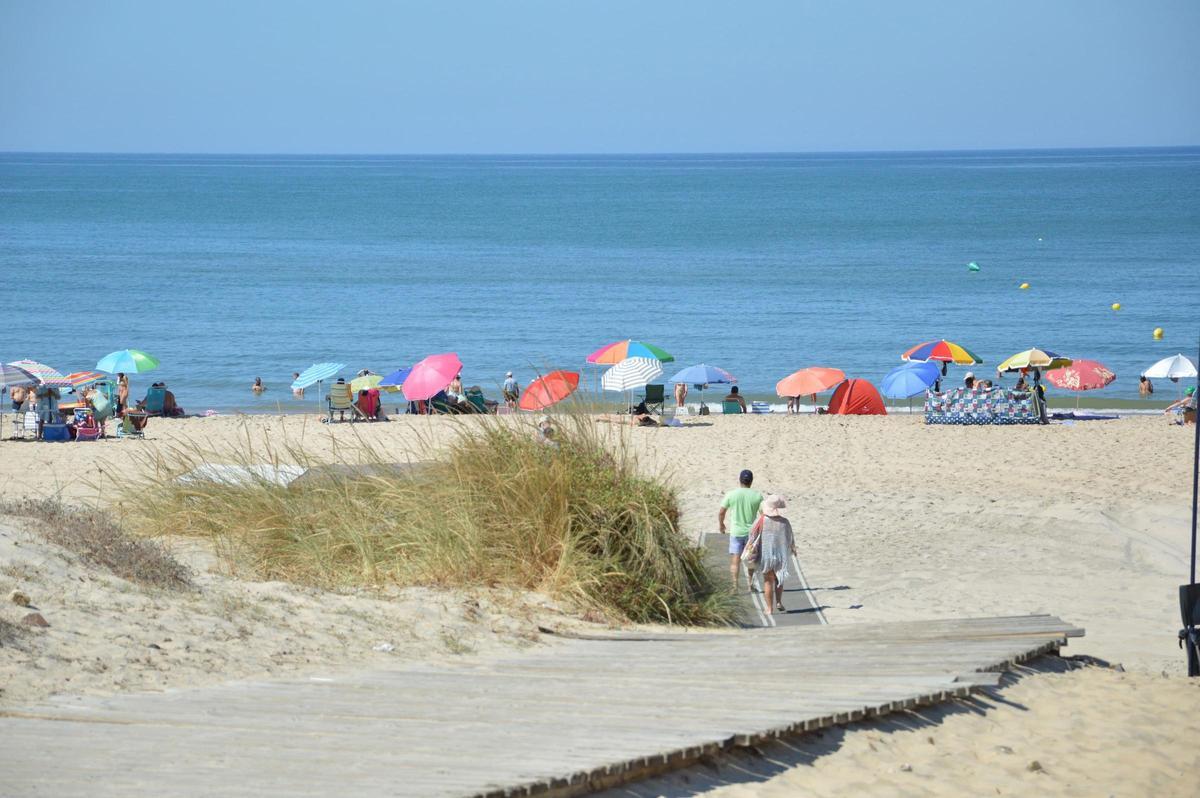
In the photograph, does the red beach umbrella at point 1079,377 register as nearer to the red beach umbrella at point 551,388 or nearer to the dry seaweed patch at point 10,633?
the red beach umbrella at point 551,388

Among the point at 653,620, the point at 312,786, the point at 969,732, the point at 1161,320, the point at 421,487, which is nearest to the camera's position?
the point at 312,786

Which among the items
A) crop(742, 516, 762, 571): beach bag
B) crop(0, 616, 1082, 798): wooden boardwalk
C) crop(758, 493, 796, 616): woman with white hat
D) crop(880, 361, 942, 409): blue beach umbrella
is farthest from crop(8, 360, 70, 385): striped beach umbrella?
crop(0, 616, 1082, 798): wooden boardwalk

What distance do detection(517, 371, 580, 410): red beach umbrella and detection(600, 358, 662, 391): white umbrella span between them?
8.62 ft

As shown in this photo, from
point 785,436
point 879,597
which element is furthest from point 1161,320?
point 879,597

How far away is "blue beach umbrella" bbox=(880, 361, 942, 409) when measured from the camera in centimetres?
2356

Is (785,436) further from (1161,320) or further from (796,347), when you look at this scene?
(1161,320)

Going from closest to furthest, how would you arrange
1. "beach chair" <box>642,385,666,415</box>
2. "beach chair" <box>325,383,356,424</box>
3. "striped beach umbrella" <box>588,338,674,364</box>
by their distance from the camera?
"striped beach umbrella" <box>588,338,674,364</box> → "beach chair" <box>642,385,666,415</box> → "beach chair" <box>325,383,356,424</box>

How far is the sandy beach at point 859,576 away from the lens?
5906mm

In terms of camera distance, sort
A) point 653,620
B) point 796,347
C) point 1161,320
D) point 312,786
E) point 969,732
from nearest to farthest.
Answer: point 312,786, point 969,732, point 653,620, point 796,347, point 1161,320

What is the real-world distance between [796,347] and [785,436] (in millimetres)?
15137

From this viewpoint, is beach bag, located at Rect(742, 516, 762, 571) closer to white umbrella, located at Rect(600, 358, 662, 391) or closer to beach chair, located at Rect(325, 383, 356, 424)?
white umbrella, located at Rect(600, 358, 662, 391)

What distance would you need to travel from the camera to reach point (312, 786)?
422cm

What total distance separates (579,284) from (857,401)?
91.1ft

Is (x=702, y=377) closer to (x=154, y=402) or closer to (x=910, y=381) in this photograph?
(x=910, y=381)
